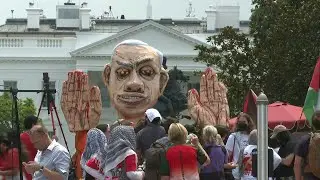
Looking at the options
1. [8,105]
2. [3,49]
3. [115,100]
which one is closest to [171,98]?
[115,100]

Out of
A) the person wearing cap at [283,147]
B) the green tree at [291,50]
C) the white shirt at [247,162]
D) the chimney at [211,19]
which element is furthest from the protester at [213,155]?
A: the chimney at [211,19]

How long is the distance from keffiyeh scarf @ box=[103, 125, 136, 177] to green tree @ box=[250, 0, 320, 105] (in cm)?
2370

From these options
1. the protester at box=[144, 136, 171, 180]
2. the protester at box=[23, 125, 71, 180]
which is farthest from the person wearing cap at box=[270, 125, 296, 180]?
the protester at box=[23, 125, 71, 180]

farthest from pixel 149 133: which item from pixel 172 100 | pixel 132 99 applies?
pixel 172 100

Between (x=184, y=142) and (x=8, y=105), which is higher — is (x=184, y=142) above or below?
above

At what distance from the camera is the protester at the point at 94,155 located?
16727 millimetres

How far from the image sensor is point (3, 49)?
9619cm

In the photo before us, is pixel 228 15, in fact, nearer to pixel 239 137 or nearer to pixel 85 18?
pixel 85 18

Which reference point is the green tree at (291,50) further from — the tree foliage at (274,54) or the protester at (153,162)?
the protester at (153,162)

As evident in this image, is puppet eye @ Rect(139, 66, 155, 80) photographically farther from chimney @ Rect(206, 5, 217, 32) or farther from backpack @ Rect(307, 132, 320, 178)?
chimney @ Rect(206, 5, 217, 32)

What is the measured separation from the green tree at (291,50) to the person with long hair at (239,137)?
19.6 meters

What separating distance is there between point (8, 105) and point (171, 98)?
5037 cm

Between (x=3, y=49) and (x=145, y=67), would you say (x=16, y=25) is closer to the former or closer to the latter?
(x=3, y=49)

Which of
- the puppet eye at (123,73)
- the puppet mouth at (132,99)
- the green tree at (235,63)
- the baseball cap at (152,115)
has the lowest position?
the green tree at (235,63)
